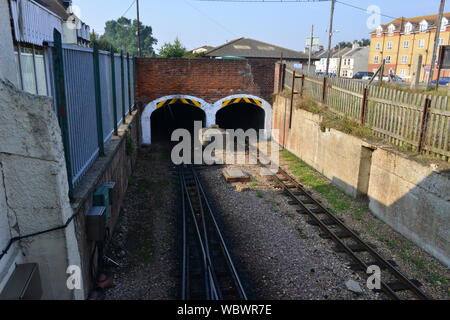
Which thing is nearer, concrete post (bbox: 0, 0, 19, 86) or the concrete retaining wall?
concrete post (bbox: 0, 0, 19, 86)

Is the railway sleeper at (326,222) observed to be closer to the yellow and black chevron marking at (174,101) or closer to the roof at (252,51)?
the yellow and black chevron marking at (174,101)

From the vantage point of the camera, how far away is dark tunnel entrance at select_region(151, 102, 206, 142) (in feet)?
73.5

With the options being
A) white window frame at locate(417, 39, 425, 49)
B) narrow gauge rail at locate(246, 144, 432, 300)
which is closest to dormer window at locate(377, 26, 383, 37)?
white window frame at locate(417, 39, 425, 49)

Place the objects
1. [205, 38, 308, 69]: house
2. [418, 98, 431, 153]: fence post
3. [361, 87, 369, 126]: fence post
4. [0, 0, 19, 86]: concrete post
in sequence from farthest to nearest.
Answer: [205, 38, 308, 69]: house, [361, 87, 369, 126]: fence post, [418, 98, 431, 153]: fence post, [0, 0, 19, 86]: concrete post

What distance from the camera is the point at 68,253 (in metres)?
4.16

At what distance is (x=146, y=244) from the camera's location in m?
7.31

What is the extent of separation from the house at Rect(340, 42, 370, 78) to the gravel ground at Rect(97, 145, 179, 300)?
72765mm

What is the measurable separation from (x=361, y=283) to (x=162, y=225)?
446 centimetres

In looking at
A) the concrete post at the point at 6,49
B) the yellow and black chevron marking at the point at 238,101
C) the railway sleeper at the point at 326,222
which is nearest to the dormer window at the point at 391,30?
the yellow and black chevron marking at the point at 238,101

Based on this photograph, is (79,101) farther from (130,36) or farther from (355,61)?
(130,36)

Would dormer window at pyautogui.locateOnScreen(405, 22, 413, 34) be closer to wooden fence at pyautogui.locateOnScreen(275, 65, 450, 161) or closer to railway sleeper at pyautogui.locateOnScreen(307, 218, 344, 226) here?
wooden fence at pyautogui.locateOnScreen(275, 65, 450, 161)

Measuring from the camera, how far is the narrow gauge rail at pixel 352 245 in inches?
238

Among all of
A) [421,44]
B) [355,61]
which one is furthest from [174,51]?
[355,61]

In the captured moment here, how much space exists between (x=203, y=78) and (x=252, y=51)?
80.1 feet
